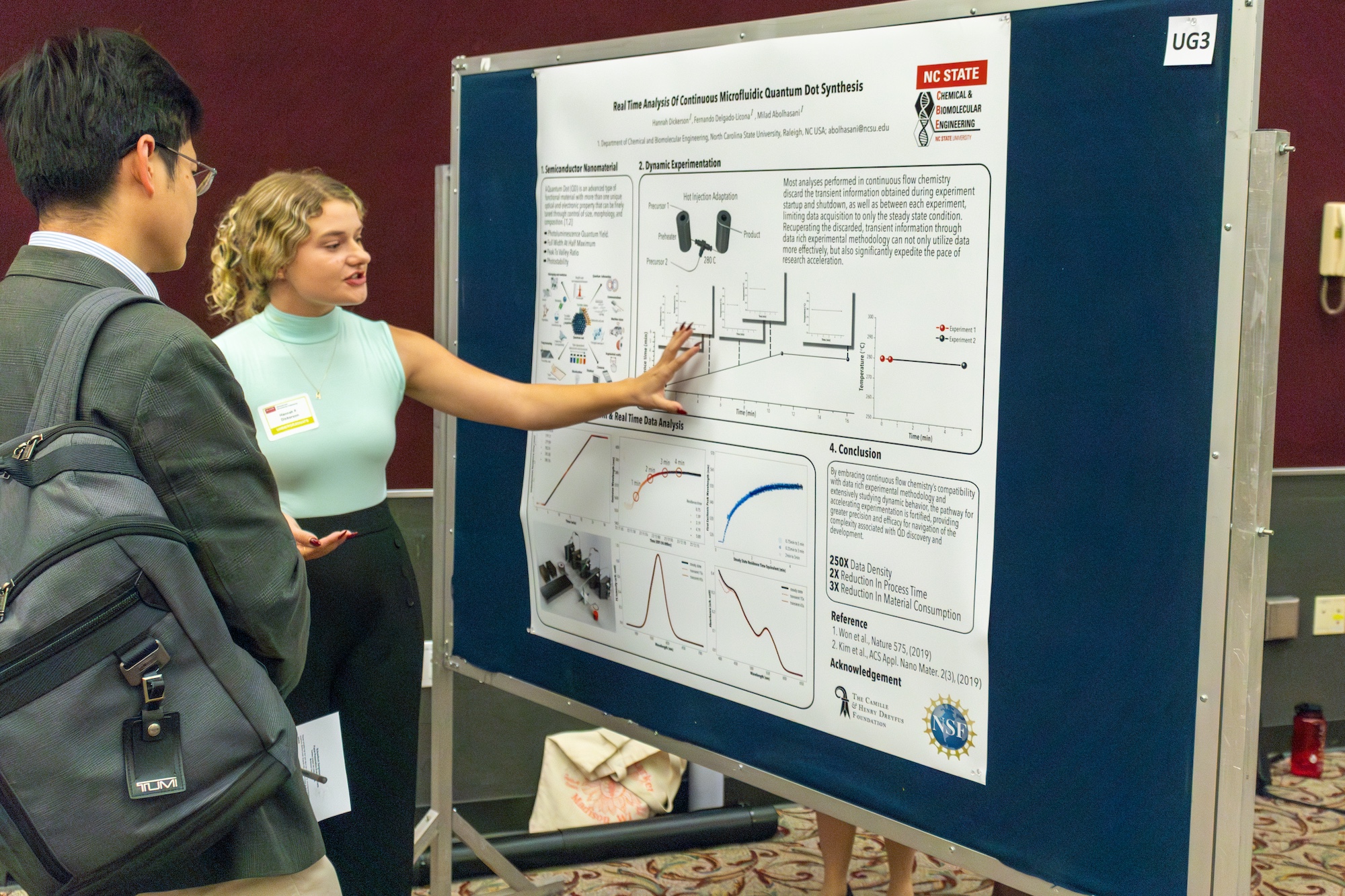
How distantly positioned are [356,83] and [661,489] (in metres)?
1.67

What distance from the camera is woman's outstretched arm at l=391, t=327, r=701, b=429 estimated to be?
6.12 ft

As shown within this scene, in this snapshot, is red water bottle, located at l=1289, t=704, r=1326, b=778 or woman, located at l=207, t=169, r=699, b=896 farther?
red water bottle, located at l=1289, t=704, r=1326, b=778

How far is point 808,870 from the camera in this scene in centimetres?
302

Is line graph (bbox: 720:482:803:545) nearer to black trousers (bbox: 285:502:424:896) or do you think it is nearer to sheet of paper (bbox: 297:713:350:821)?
black trousers (bbox: 285:502:424:896)

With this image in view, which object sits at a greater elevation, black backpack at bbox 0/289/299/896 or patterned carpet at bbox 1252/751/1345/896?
black backpack at bbox 0/289/299/896

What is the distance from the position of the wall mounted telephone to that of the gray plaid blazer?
336cm

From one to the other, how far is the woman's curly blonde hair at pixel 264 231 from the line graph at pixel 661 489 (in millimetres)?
675

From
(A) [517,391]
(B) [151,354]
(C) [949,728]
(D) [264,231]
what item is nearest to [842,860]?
(C) [949,728]

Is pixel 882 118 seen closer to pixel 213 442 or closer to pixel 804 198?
pixel 804 198

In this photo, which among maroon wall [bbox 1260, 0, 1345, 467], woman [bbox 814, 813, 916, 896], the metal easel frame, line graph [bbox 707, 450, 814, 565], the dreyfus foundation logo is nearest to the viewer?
the metal easel frame

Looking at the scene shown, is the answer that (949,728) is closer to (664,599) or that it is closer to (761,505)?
(761,505)

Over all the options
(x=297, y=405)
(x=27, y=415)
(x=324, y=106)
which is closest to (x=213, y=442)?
(x=27, y=415)

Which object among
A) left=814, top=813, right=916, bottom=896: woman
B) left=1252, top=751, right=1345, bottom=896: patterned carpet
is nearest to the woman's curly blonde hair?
left=814, top=813, right=916, bottom=896: woman

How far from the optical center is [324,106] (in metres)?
2.99
